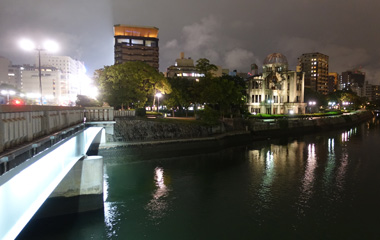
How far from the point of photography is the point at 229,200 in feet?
68.9

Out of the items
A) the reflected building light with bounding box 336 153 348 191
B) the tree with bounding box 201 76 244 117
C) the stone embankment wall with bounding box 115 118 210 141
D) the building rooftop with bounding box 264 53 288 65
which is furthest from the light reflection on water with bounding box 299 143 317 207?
the building rooftop with bounding box 264 53 288 65

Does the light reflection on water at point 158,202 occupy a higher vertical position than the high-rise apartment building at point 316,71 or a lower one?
lower

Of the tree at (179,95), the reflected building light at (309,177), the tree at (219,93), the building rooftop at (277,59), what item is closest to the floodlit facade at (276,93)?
the building rooftop at (277,59)

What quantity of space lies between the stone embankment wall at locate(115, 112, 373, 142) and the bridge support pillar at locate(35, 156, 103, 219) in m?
21.4

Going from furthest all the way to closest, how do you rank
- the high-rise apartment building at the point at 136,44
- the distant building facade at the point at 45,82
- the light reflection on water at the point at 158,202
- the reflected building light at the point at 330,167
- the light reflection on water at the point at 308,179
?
the high-rise apartment building at the point at 136,44
the distant building facade at the point at 45,82
the reflected building light at the point at 330,167
the light reflection on water at the point at 308,179
the light reflection on water at the point at 158,202

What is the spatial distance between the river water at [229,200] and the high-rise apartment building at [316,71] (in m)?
169

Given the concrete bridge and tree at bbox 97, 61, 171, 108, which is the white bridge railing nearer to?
the concrete bridge

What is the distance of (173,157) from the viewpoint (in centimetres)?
3650

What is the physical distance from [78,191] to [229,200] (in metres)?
11.4

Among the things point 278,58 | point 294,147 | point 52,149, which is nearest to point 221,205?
point 52,149

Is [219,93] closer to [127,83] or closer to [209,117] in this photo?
[209,117]

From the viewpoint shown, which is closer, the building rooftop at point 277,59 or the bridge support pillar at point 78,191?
the bridge support pillar at point 78,191

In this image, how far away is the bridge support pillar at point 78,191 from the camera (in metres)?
17.3

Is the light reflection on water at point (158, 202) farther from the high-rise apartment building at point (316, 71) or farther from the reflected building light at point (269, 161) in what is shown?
the high-rise apartment building at point (316, 71)
